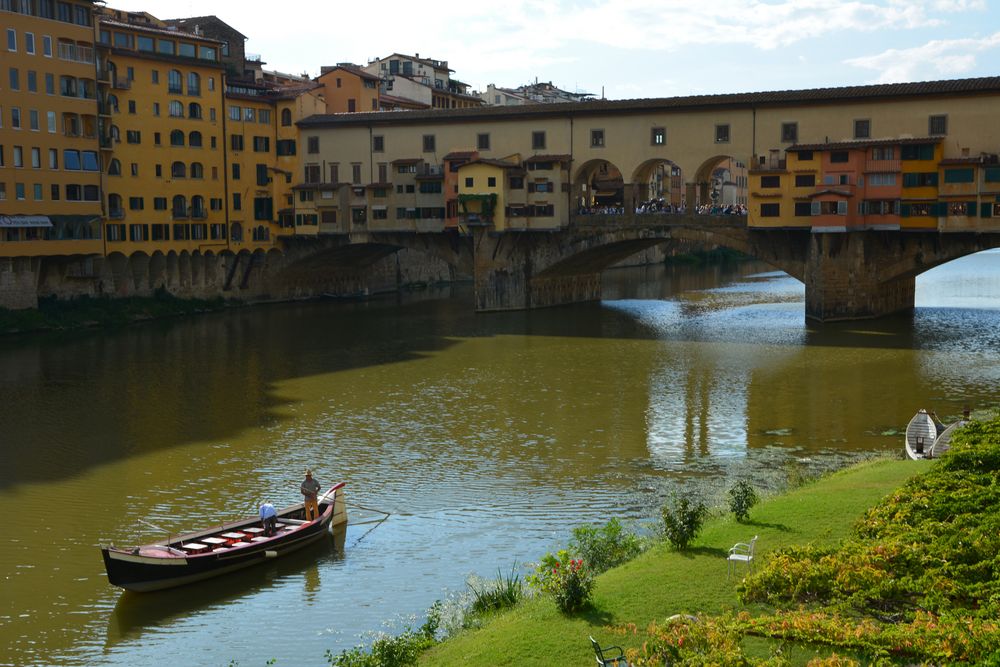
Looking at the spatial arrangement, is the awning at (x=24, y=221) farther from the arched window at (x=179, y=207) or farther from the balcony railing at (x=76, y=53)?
the arched window at (x=179, y=207)

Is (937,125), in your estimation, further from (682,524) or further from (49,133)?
(49,133)

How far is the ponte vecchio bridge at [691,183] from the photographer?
56906 millimetres

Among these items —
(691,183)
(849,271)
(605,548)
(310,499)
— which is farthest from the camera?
(691,183)

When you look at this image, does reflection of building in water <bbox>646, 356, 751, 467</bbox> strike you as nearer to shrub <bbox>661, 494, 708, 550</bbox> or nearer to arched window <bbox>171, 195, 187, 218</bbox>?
shrub <bbox>661, 494, 708, 550</bbox>

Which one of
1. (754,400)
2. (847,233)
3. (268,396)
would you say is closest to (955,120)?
(847,233)

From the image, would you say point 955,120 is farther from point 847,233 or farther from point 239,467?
point 239,467

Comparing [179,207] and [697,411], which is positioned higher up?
[179,207]

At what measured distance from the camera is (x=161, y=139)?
2687 inches

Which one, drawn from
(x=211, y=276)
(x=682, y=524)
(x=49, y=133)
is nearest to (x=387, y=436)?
(x=682, y=524)

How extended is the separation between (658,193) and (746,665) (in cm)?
11384

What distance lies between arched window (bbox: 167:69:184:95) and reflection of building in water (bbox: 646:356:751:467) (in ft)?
119

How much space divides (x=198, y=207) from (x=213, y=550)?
51.4 meters

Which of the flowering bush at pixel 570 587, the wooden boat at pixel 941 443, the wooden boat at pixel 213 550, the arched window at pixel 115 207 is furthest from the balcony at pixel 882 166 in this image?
the flowering bush at pixel 570 587

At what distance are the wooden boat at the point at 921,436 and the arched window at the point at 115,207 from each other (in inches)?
1891
